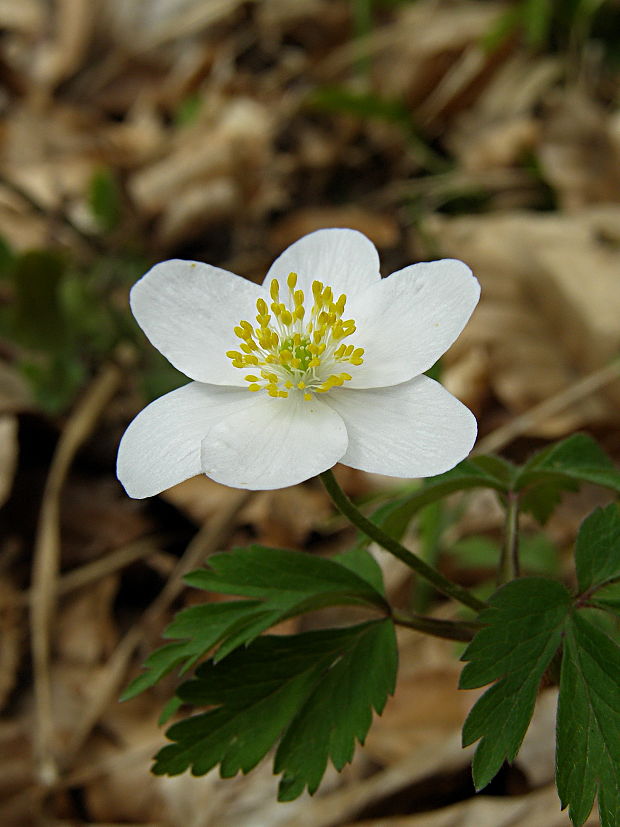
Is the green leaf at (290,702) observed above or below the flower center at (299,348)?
below

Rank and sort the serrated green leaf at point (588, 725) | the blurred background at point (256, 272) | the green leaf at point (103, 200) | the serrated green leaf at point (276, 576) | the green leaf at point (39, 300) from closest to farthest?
the serrated green leaf at point (588, 725), the serrated green leaf at point (276, 576), the blurred background at point (256, 272), the green leaf at point (39, 300), the green leaf at point (103, 200)

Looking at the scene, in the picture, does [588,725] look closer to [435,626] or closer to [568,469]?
[435,626]

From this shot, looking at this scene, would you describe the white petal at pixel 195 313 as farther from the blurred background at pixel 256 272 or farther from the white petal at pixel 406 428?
the blurred background at pixel 256 272

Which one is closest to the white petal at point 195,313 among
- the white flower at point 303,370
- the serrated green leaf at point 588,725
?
the white flower at point 303,370

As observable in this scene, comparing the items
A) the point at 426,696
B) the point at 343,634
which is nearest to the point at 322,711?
the point at 343,634

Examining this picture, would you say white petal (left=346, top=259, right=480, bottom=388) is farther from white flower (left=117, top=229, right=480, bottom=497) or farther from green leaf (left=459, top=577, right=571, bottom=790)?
green leaf (left=459, top=577, right=571, bottom=790)

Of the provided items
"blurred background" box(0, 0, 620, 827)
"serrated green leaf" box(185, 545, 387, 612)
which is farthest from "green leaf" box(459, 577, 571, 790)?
"blurred background" box(0, 0, 620, 827)

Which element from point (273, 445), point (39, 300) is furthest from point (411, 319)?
point (39, 300)

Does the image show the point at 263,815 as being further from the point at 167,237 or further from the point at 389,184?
the point at 389,184
